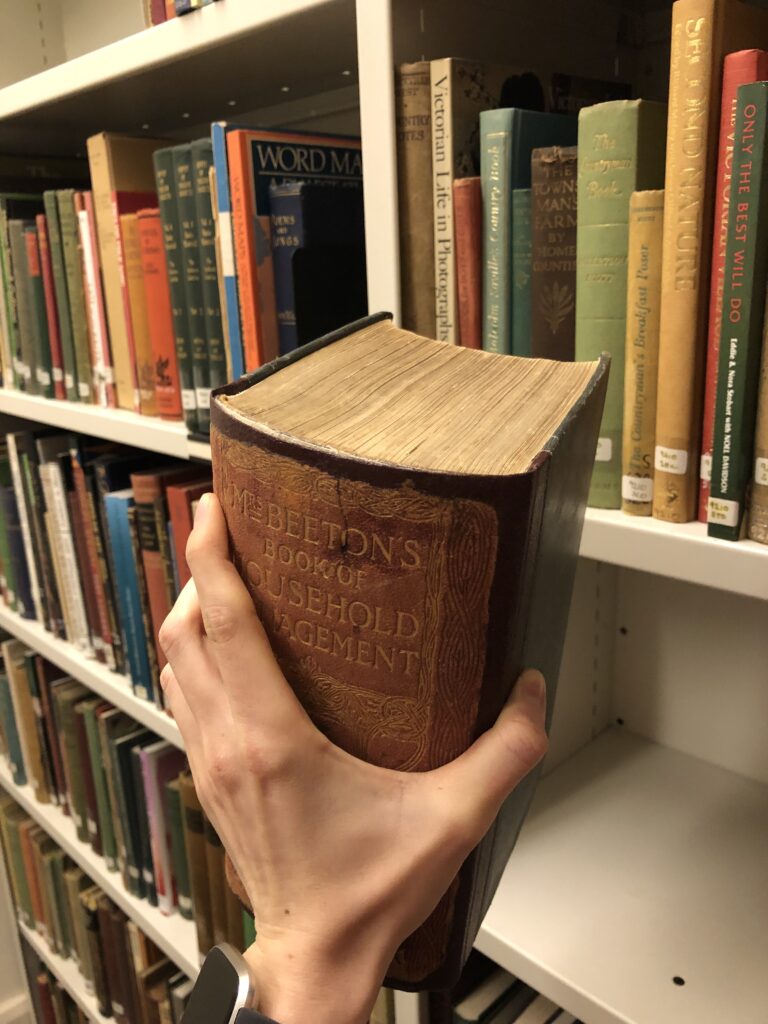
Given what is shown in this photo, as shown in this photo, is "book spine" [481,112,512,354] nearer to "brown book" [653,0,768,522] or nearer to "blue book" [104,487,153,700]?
"brown book" [653,0,768,522]

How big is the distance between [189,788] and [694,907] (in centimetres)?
66

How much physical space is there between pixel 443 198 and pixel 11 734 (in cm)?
136

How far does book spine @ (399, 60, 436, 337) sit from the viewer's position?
62 cm

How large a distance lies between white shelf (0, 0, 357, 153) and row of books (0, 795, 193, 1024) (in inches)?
47.5

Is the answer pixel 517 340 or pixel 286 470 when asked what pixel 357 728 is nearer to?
pixel 286 470

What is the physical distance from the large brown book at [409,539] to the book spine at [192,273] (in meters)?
0.44

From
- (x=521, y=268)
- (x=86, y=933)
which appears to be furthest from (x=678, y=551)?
(x=86, y=933)

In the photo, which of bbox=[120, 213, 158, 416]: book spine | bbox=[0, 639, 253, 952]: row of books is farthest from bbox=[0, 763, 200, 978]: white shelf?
bbox=[120, 213, 158, 416]: book spine

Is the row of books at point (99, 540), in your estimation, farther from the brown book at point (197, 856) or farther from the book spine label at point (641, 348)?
the book spine label at point (641, 348)

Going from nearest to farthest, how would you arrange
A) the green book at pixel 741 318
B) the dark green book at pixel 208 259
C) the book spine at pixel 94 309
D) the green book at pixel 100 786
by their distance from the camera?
the green book at pixel 741 318
the dark green book at pixel 208 259
the book spine at pixel 94 309
the green book at pixel 100 786

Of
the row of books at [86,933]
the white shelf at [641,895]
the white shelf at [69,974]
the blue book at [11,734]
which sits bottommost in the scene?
the white shelf at [69,974]

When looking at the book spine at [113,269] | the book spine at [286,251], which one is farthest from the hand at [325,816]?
the book spine at [113,269]

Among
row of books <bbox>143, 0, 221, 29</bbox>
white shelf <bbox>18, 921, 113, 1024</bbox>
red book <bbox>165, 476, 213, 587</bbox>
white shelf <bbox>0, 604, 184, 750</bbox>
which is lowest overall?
white shelf <bbox>18, 921, 113, 1024</bbox>

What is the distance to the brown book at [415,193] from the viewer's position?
619mm
